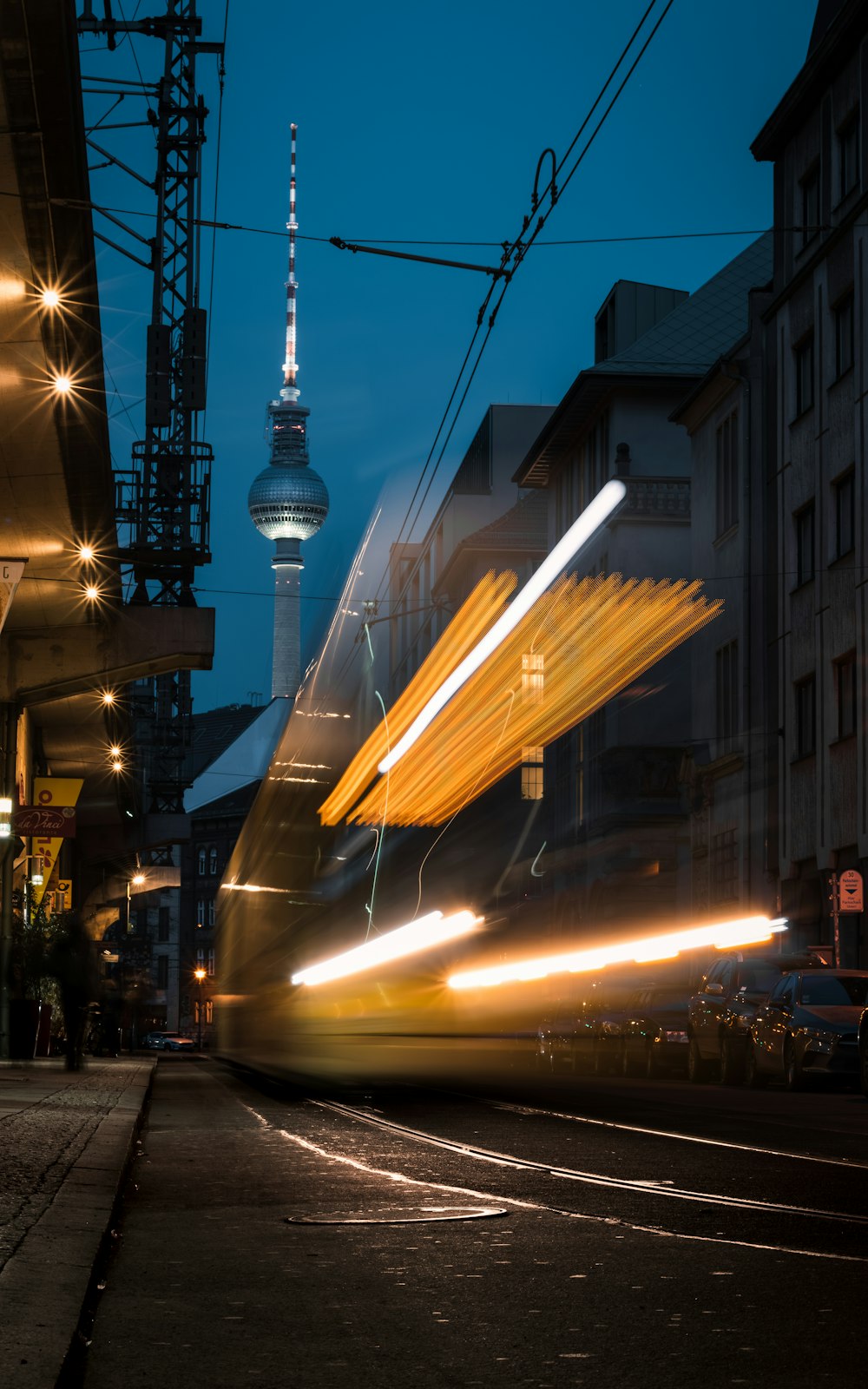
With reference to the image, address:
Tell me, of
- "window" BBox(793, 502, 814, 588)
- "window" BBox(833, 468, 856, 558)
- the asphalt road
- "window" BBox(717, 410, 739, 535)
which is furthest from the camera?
"window" BBox(717, 410, 739, 535)

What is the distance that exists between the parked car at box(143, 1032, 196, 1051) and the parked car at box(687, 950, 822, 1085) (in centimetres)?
6974

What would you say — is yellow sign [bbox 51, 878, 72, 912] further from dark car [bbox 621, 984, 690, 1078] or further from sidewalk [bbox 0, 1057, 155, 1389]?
sidewalk [bbox 0, 1057, 155, 1389]

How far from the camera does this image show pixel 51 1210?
768cm

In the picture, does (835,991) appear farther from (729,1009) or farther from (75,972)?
(75,972)

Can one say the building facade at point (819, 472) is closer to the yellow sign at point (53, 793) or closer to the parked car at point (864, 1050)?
the parked car at point (864, 1050)

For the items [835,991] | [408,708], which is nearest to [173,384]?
[408,708]

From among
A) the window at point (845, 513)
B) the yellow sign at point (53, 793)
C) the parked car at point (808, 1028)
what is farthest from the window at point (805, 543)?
the parked car at point (808, 1028)

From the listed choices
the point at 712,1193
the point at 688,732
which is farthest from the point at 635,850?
the point at 712,1193

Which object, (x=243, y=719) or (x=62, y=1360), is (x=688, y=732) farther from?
(x=243, y=719)

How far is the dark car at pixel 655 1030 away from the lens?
88.6 feet

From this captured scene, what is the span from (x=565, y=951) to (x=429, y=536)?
4139cm

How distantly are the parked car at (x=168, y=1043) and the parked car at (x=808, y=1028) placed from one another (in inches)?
2862

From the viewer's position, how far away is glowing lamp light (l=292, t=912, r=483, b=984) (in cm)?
3303

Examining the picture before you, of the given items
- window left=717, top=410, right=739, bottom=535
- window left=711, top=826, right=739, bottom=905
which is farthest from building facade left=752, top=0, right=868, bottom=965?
window left=711, top=826, right=739, bottom=905
